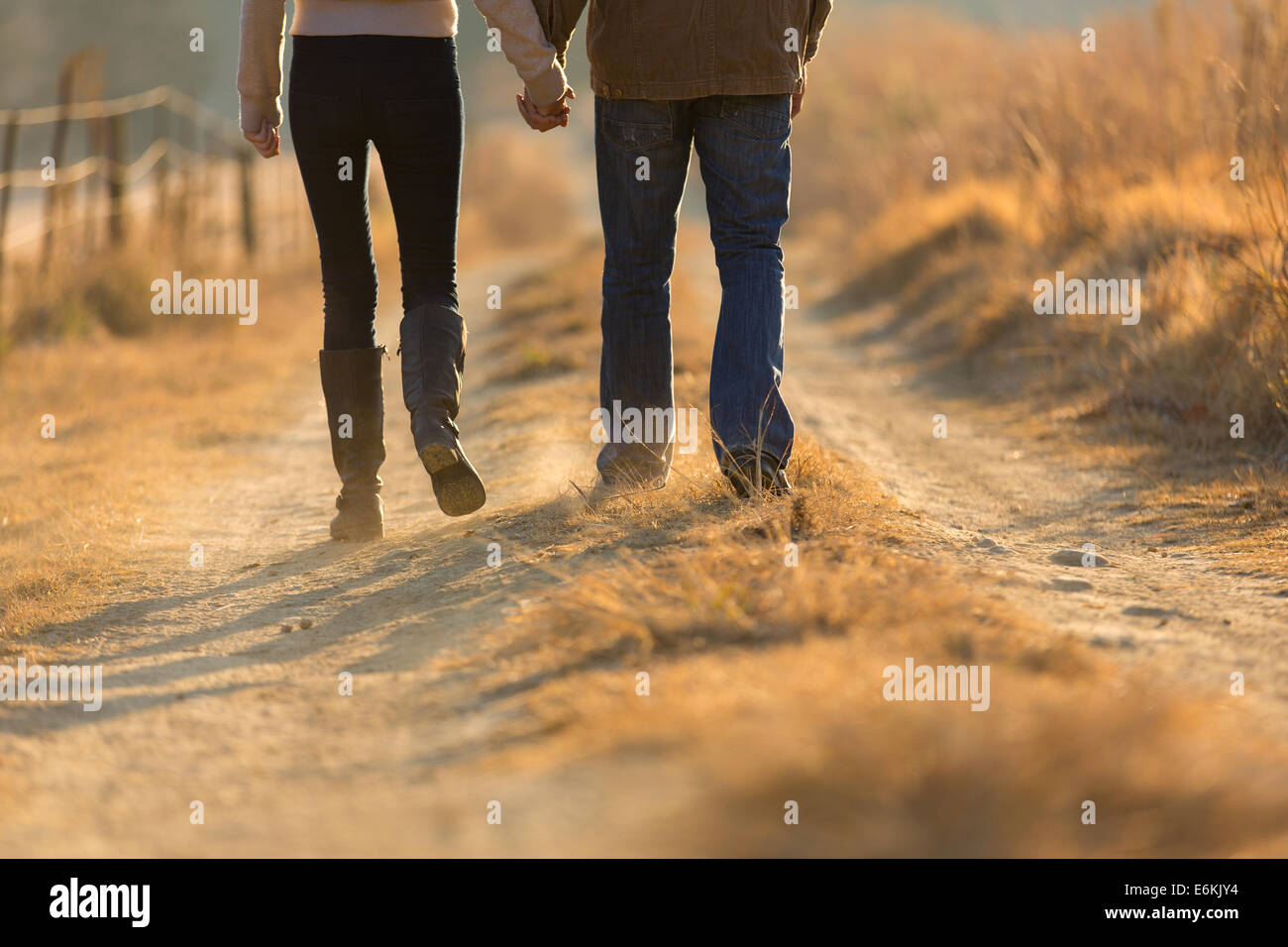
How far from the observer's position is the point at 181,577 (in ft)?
10.6

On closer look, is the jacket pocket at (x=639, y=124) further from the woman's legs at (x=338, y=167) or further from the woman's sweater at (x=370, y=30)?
the woman's legs at (x=338, y=167)

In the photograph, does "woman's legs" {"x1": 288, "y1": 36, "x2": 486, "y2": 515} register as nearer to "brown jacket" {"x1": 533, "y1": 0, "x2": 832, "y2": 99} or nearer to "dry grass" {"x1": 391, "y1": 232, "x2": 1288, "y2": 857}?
"brown jacket" {"x1": 533, "y1": 0, "x2": 832, "y2": 99}

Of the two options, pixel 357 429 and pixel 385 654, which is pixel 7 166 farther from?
pixel 385 654

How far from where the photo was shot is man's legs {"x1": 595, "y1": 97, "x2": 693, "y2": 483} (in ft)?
10.4

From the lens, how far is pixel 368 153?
3090 mm

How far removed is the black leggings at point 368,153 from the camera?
9.84 feet

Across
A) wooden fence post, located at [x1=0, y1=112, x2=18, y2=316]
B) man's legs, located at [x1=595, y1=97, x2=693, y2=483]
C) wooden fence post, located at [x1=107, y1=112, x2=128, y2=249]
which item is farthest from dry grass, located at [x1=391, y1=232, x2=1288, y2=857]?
wooden fence post, located at [x1=107, y1=112, x2=128, y2=249]

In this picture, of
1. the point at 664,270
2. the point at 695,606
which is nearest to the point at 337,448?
the point at 664,270

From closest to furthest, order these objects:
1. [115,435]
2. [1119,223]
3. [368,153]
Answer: [368,153] < [115,435] < [1119,223]

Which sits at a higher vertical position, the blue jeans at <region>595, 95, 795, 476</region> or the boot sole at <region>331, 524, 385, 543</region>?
the blue jeans at <region>595, 95, 795, 476</region>

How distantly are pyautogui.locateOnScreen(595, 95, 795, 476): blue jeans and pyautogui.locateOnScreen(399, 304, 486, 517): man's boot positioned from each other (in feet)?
1.35

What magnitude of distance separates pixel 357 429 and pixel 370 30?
3.20 ft

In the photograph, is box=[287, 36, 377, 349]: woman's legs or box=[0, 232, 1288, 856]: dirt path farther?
box=[287, 36, 377, 349]: woman's legs

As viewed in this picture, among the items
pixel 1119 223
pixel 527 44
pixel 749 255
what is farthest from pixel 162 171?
pixel 749 255
